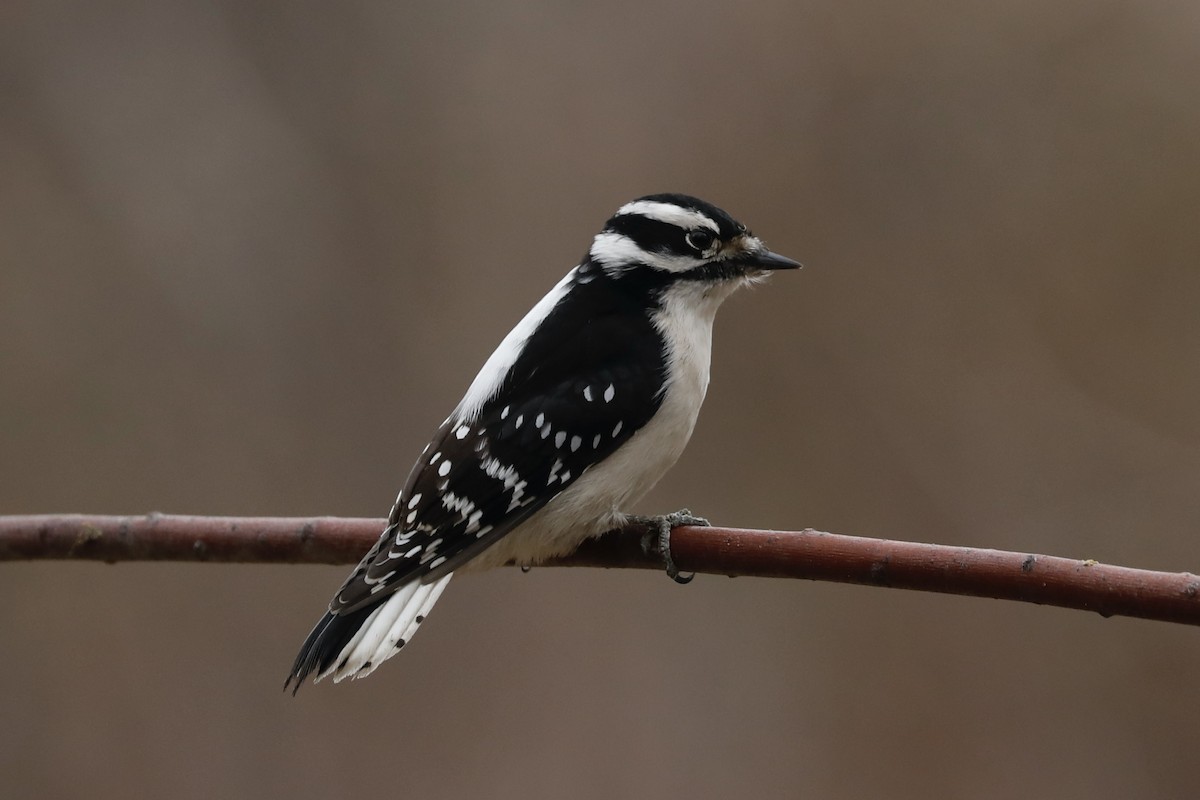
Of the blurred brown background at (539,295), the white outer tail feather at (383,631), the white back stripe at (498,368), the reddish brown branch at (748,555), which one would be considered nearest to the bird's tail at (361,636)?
the white outer tail feather at (383,631)

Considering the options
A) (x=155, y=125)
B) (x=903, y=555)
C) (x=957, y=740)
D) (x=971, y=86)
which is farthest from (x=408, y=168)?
(x=903, y=555)

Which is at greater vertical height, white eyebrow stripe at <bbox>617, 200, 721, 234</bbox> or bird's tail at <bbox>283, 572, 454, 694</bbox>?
white eyebrow stripe at <bbox>617, 200, 721, 234</bbox>

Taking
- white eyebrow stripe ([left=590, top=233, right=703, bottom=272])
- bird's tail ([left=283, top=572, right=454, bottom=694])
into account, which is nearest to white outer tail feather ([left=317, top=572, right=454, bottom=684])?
bird's tail ([left=283, top=572, right=454, bottom=694])

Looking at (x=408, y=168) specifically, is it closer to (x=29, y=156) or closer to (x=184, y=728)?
(x=29, y=156)

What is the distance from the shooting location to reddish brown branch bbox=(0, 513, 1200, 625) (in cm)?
239

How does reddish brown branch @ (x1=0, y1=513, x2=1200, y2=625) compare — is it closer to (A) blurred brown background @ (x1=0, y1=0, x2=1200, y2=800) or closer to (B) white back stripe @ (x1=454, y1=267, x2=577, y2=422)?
(B) white back stripe @ (x1=454, y1=267, x2=577, y2=422)

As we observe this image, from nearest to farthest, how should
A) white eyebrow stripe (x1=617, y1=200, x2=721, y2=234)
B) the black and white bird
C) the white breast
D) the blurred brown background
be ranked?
the black and white bird
the white breast
white eyebrow stripe (x1=617, y1=200, x2=721, y2=234)
the blurred brown background

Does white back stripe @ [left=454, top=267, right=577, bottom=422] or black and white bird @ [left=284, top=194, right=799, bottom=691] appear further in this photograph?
white back stripe @ [left=454, top=267, right=577, bottom=422]

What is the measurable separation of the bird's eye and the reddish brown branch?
2.82 ft

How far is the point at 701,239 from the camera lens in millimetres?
3570

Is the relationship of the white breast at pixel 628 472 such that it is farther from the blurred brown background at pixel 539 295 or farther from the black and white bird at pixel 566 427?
the blurred brown background at pixel 539 295

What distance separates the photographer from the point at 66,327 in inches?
250

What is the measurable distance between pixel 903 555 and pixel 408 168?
4725 millimetres

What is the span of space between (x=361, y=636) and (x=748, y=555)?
1.01 metres
